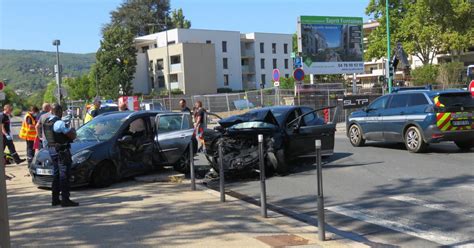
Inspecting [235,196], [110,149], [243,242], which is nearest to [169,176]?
[110,149]

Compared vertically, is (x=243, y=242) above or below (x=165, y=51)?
below

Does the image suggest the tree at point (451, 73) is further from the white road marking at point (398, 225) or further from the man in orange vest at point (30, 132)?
the white road marking at point (398, 225)

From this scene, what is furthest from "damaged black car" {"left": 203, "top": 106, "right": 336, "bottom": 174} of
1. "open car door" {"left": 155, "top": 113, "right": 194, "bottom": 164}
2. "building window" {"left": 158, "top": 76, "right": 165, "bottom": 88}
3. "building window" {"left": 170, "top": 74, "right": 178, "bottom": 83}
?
"building window" {"left": 158, "top": 76, "right": 165, "bottom": 88}

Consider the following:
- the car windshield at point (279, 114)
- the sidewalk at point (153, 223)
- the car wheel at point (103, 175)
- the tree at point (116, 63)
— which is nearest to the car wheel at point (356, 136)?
the car windshield at point (279, 114)

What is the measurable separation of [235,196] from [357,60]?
118 ft

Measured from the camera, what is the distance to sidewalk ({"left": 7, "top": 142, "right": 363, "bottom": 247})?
19.5ft

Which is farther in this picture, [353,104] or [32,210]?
[353,104]

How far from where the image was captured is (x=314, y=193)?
9.38m

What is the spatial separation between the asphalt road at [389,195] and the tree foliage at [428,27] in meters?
45.4

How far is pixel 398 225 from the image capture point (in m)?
6.89

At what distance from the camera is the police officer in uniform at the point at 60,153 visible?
26.8 ft

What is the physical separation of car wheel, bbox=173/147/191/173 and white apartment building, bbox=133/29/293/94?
2159 inches

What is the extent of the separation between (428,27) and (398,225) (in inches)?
2094

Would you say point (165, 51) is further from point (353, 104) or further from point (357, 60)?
point (353, 104)
